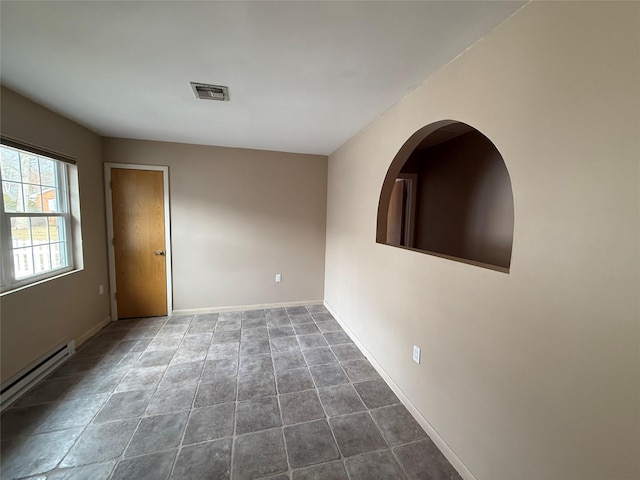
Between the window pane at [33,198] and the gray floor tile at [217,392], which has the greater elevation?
the window pane at [33,198]

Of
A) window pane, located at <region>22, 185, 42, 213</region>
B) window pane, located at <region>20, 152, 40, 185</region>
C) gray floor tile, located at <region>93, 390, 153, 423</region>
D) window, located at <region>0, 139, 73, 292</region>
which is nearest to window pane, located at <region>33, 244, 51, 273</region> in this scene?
window, located at <region>0, 139, 73, 292</region>

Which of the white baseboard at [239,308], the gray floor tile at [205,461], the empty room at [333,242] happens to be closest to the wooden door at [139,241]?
the empty room at [333,242]

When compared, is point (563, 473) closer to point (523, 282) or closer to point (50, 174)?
point (523, 282)

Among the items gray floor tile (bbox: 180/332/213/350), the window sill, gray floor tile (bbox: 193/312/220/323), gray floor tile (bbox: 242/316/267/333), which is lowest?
gray floor tile (bbox: 180/332/213/350)

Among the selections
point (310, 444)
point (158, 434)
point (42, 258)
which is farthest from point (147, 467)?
point (42, 258)

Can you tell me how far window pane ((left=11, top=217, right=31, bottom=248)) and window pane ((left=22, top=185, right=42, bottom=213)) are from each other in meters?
0.12

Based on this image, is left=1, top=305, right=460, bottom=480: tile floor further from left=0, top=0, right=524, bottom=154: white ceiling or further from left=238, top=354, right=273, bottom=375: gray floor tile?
A: left=0, top=0, right=524, bottom=154: white ceiling

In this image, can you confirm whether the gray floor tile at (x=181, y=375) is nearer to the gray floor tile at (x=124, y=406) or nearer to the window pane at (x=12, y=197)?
the gray floor tile at (x=124, y=406)

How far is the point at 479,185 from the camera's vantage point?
288 cm

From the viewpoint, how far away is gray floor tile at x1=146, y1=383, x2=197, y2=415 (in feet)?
5.97

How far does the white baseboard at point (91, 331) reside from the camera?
8.71 ft

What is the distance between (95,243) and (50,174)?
862 mm

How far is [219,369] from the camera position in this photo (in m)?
2.31

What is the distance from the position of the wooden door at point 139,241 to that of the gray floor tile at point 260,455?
2546 mm
